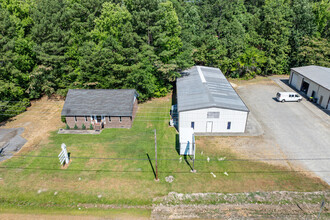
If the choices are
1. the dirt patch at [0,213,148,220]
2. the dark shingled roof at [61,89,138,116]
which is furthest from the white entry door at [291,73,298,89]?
the dirt patch at [0,213,148,220]

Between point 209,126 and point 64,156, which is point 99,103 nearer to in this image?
point 64,156

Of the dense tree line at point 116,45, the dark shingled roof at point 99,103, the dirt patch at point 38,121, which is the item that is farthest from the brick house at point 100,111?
the dense tree line at point 116,45

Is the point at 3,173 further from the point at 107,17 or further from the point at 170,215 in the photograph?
the point at 107,17

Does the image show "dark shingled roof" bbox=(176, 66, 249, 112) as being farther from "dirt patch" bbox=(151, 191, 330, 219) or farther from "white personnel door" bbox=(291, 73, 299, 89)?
"white personnel door" bbox=(291, 73, 299, 89)

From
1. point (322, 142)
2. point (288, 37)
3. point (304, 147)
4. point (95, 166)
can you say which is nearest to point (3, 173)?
point (95, 166)

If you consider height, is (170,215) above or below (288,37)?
below

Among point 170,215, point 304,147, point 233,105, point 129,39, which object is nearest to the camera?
point 170,215
